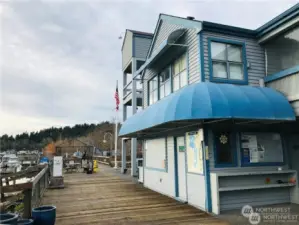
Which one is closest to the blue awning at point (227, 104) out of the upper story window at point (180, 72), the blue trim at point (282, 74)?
the blue trim at point (282, 74)

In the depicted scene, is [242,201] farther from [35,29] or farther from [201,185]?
[35,29]

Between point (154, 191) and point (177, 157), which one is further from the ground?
point (177, 157)

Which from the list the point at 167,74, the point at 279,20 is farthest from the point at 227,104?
the point at 167,74

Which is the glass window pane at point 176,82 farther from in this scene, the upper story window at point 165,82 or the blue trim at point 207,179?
the blue trim at point 207,179

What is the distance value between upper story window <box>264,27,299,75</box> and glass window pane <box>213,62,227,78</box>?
179 centimetres

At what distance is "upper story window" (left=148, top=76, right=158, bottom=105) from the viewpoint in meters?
12.0

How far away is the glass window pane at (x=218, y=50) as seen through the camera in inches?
318

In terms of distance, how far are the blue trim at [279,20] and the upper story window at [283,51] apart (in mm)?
432

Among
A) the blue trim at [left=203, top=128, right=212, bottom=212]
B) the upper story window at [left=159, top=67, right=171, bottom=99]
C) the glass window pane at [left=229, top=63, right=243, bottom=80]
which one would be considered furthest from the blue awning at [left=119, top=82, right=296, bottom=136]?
the upper story window at [left=159, top=67, right=171, bottom=99]

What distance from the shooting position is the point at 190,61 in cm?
855

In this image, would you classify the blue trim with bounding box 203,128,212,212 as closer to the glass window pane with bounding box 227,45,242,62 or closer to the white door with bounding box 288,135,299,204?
the glass window pane with bounding box 227,45,242,62

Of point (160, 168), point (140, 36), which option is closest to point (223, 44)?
point (160, 168)

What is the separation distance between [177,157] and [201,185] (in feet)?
6.85

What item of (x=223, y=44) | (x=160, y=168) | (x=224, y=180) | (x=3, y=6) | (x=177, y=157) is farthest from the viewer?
(x=160, y=168)
